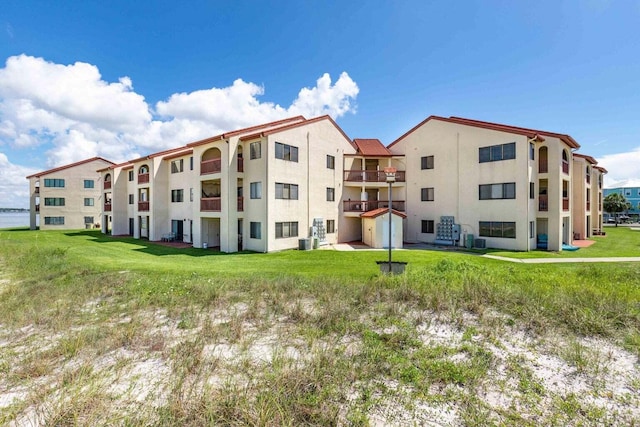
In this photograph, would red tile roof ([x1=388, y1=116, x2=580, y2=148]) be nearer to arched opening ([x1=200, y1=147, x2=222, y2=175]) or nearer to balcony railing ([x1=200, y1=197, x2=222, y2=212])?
arched opening ([x1=200, y1=147, x2=222, y2=175])

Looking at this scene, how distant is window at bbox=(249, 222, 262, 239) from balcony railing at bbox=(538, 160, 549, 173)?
76.8 ft

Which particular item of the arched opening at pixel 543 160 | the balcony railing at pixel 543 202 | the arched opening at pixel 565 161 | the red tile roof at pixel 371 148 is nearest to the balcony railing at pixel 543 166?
the arched opening at pixel 543 160

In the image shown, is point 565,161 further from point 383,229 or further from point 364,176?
point 364,176

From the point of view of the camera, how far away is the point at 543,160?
78.4 feet

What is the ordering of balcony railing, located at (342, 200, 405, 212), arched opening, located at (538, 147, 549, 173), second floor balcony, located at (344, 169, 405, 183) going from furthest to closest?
1. second floor balcony, located at (344, 169, 405, 183)
2. balcony railing, located at (342, 200, 405, 212)
3. arched opening, located at (538, 147, 549, 173)

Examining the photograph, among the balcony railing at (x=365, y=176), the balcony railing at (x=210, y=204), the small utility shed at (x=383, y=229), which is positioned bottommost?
the small utility shed at (x=383, y=229)

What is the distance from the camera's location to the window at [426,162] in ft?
87.7

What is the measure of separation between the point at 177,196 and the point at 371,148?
66.3 ft

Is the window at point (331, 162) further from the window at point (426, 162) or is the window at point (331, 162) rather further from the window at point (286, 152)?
the window at point (426, 162)


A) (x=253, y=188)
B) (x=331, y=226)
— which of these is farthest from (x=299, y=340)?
(x=331, y=226)

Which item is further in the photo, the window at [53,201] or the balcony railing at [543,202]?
the window at [53,201]

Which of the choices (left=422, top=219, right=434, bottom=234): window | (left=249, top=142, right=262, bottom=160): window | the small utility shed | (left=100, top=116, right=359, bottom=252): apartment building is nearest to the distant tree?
(left=422, top=219, right=434, bottom=234): window

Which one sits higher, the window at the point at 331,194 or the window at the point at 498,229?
the window at the point at 331,194

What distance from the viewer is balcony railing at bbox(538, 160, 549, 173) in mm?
23456
